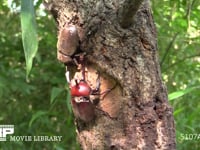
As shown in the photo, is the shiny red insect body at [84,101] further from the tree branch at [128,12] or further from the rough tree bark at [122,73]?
the tree branch at [128,12]

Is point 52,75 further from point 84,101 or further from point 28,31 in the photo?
point 28,31

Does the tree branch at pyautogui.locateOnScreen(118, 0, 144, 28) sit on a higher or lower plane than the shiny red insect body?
higher

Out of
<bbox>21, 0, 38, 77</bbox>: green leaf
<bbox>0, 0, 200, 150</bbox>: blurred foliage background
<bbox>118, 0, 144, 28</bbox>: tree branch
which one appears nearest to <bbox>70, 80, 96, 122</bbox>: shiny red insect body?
<bbox>118, 0, 144, 28</bbox>: tree branch

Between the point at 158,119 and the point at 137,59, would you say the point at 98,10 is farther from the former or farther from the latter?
the point at 158,119

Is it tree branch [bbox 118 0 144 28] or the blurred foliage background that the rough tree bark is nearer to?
tree branch [bbox 118 0 144 28]

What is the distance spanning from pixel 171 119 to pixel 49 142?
864 mm

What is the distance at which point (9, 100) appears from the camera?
183 centimetres

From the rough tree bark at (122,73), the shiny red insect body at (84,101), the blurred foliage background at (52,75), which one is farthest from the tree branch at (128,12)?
the blurred foliage background at (52,75)

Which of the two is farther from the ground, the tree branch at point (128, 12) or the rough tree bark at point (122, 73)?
the tree branch at point (128, 12)

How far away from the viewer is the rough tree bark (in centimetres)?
90

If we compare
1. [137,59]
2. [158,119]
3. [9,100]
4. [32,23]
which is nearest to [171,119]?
[158,119]

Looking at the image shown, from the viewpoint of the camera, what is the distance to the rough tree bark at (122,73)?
903mm

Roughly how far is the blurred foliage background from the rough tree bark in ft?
2.25

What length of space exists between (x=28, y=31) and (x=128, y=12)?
250 mm
